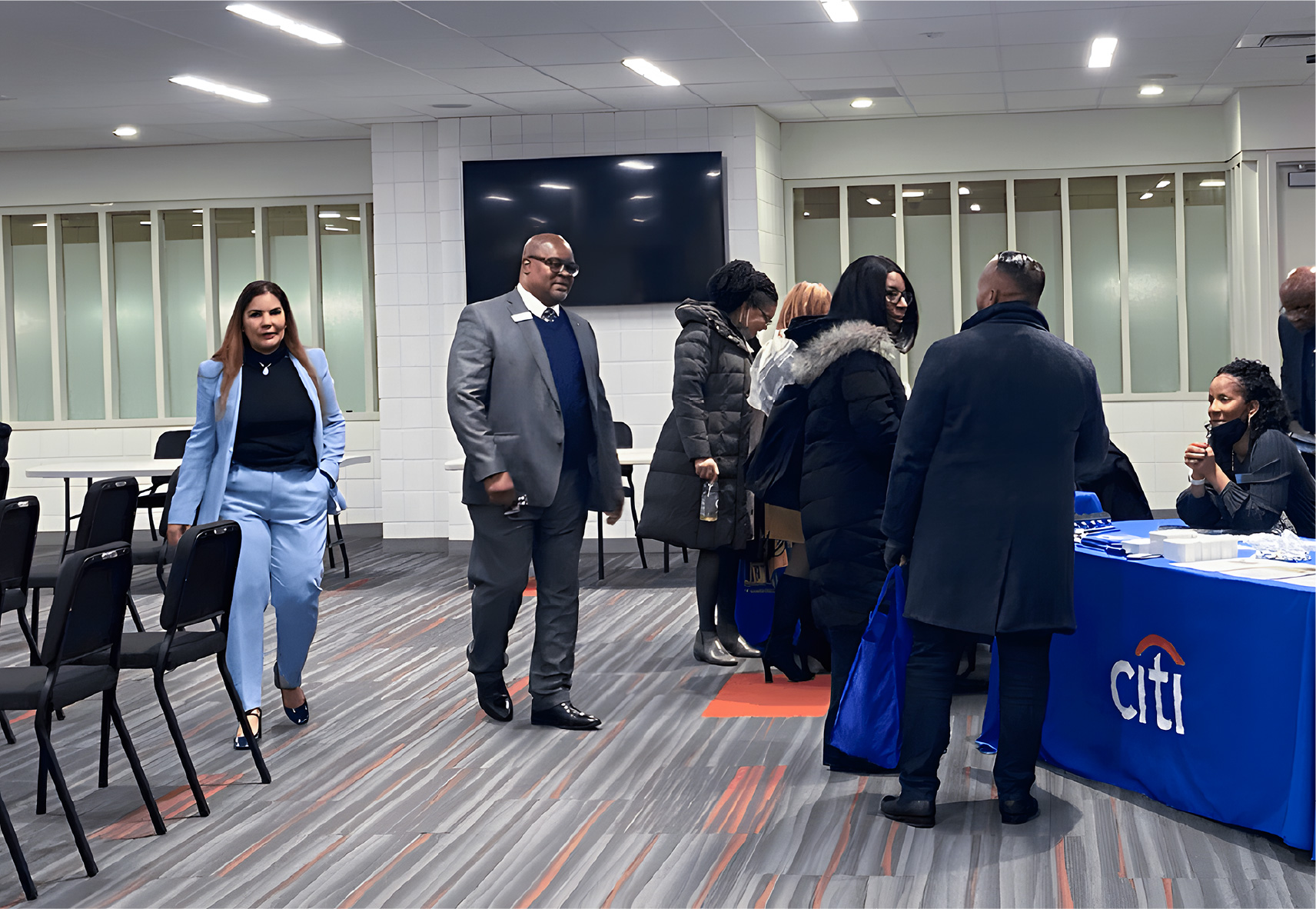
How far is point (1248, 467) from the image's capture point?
4.07 m

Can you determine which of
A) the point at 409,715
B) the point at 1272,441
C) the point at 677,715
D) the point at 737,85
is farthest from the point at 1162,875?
the point at 737,85

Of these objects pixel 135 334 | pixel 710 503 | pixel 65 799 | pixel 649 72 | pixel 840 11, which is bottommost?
pixel 65 799

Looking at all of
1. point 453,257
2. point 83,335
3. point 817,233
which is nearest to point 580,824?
point 453,257

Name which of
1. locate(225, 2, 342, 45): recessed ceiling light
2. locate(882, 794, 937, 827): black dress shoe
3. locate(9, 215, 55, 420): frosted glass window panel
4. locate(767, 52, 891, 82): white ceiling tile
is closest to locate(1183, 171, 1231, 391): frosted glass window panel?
locate(767, 52, 891, 82): white ceiling tile

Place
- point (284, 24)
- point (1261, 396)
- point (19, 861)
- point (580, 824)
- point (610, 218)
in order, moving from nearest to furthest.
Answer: point (19, 861) < point (580, 824) < point (1261, 396) < point (284, 24) < point (610, 218)

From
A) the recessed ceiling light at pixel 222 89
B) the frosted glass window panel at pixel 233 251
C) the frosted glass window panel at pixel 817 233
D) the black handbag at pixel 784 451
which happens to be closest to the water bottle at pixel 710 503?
the black handbag at pixel 784 451

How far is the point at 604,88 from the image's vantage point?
27.4 feet

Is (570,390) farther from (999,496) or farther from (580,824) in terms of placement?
(999,496)

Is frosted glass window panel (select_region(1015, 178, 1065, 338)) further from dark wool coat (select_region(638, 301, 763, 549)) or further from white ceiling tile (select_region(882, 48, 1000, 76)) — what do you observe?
dark wool coat (select_region(638, 301, 763, 549))

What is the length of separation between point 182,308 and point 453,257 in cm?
289

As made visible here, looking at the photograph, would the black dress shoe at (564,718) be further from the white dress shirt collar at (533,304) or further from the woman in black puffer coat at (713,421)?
the white dress shirt collar at (533,304)

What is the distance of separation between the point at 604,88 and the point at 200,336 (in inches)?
178

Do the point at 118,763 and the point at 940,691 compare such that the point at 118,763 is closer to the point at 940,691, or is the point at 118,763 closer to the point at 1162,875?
the point at 940,691

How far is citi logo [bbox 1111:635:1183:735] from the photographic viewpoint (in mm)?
3361
